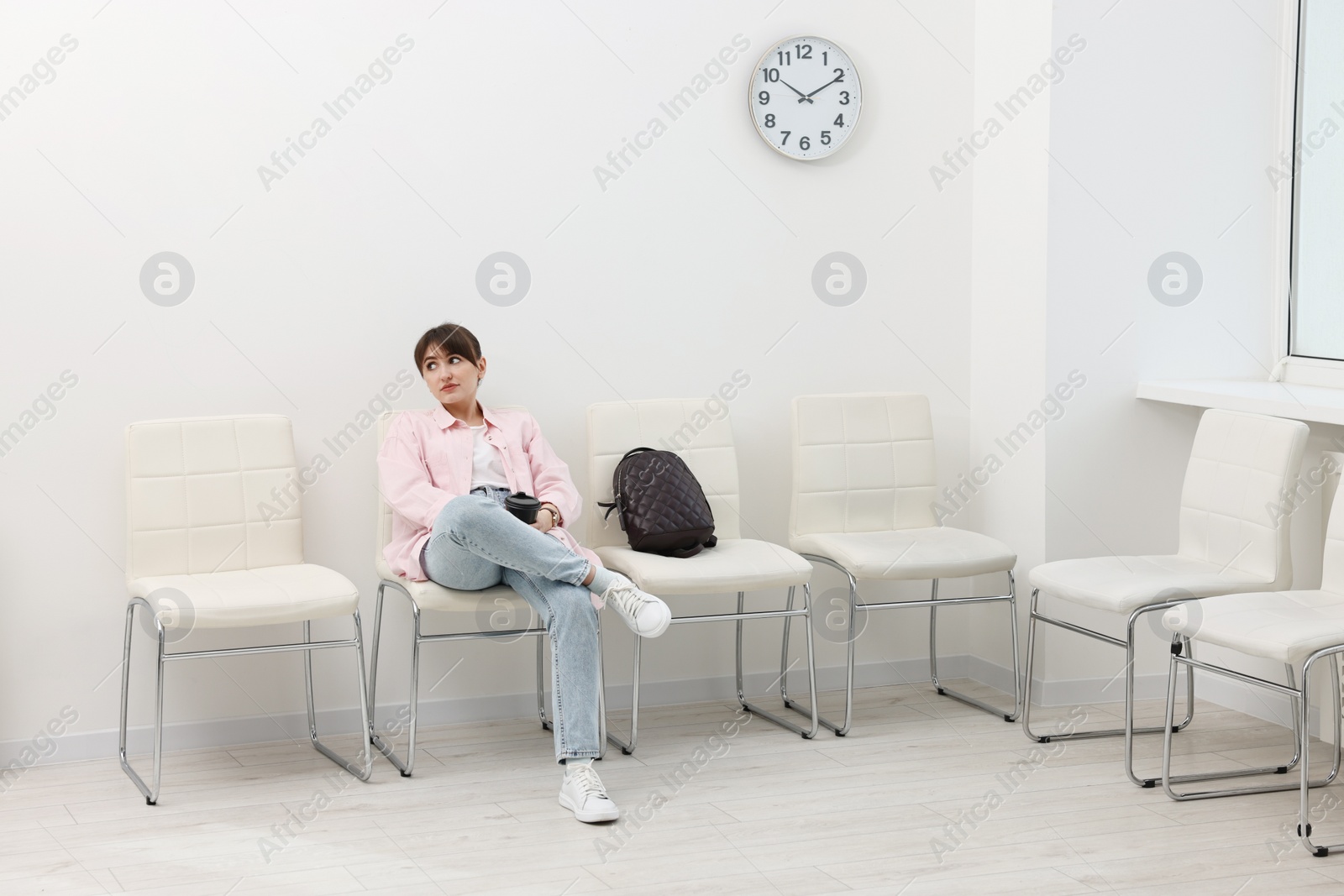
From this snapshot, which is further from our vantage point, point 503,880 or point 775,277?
point 775,277

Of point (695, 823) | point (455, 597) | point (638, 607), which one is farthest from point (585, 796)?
point (455, 597)

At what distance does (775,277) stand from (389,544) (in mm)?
1404

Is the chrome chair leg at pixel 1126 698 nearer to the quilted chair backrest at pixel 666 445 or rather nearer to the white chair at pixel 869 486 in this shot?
the white chair at pixel 869 486

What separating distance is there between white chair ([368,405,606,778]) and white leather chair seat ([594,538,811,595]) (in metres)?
0.26

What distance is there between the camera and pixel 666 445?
11.9ft

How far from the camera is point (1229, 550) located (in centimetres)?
326

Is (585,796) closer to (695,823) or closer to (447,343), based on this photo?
(695,823)

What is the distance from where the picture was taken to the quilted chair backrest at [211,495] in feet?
10.5

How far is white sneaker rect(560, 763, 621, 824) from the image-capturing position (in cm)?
282

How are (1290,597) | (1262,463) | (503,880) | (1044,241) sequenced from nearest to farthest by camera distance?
(503,880) < (1290,597) < (1262,463) < (1044,241)

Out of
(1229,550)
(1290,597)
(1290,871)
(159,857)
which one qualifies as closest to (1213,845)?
(1290,871)

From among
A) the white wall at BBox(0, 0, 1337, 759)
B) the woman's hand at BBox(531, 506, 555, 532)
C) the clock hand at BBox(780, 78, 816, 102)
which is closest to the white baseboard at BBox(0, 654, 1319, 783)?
the white wall at BBox(0, 0, 1337, 759)

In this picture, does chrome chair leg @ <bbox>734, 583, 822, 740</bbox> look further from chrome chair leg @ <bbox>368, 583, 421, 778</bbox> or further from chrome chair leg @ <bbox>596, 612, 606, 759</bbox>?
chrome chair leg @ <bbox>368, 583, 421, 778</bbox>

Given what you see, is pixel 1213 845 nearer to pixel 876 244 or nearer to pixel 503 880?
pixel 503 880
